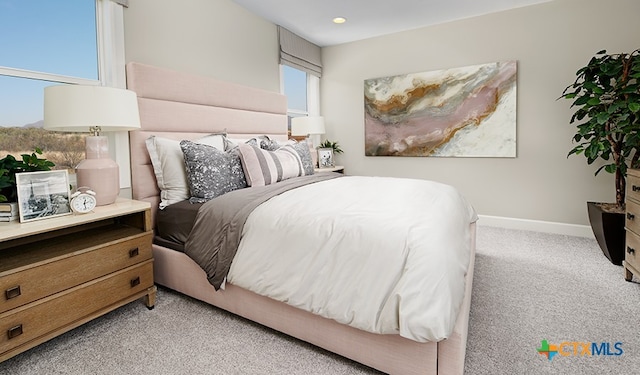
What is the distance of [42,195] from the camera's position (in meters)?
1.67

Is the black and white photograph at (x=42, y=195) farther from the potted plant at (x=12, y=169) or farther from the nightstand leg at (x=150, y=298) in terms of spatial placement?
the nightstand leg at (x=150, y=298)

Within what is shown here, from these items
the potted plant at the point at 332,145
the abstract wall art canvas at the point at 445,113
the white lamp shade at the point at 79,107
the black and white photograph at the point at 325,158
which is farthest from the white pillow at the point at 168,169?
the abstract wall art canvas at the point at 445,113

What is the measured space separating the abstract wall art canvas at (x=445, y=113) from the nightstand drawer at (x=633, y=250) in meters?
1.63

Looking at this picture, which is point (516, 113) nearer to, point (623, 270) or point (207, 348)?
point (623, 270)

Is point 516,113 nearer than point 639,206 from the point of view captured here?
No

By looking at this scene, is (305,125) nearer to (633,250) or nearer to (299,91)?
(299,91)

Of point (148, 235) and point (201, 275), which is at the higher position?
point (148, 235)

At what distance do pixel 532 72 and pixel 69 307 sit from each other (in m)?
4.47

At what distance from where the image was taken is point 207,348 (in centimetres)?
167

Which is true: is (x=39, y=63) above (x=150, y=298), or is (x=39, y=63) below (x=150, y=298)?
above

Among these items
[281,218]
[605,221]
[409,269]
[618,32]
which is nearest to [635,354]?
[409,269]

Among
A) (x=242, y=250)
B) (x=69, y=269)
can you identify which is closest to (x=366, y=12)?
(x=242, y=250)

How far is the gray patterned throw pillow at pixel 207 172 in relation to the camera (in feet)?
7.26

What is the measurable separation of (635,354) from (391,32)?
13.0ft
